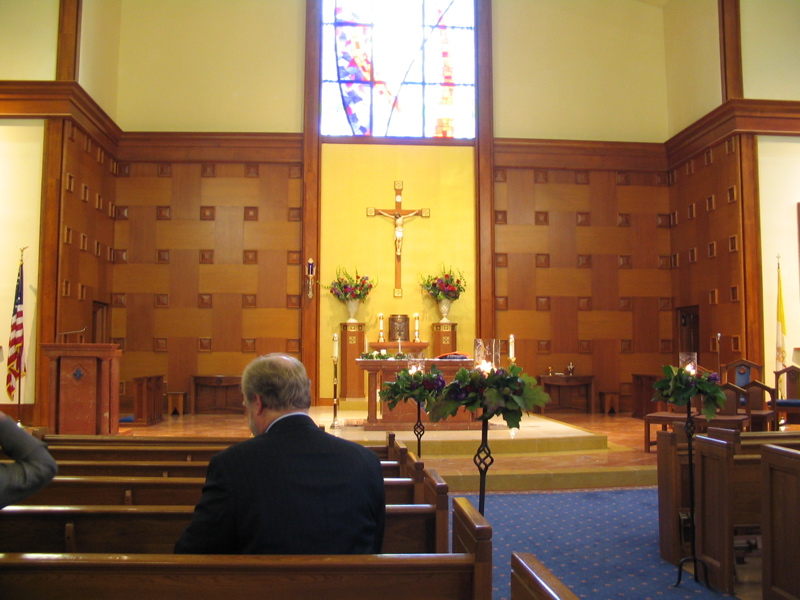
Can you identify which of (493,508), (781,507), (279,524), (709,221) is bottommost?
(493,508)

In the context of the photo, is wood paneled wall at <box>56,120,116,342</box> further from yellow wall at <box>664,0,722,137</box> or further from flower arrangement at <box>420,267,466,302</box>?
yellow wall at <box>664,0,722,137</box>

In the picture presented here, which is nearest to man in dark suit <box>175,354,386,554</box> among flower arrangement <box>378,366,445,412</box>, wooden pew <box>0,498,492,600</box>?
wooden pew <box>0,498,492,600</box>

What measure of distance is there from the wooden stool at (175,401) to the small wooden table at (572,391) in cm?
567

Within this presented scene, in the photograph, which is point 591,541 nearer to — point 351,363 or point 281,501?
point 281,501

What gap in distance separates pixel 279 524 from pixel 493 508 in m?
4.07

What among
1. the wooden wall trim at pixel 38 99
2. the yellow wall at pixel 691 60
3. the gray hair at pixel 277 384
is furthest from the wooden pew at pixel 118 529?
the yellow wall at pixel 691 60

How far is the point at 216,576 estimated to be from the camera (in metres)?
1.64

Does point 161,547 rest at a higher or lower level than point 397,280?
lower

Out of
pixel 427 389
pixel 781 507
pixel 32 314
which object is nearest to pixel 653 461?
pixel 427 389

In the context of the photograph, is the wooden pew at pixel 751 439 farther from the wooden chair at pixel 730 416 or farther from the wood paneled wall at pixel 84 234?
the wood paneled wall at pixel 84 234

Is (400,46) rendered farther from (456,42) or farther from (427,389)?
(427,389)

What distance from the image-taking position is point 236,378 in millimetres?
11102

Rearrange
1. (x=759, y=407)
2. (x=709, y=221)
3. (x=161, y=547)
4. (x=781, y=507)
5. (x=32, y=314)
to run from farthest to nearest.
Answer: (x=709, y=221) < (x=32, y=314) < (x=759, y=407) < (x=781, y=507) < (x=161, y=547)

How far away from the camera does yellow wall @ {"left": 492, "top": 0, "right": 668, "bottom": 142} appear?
12.1 metres
